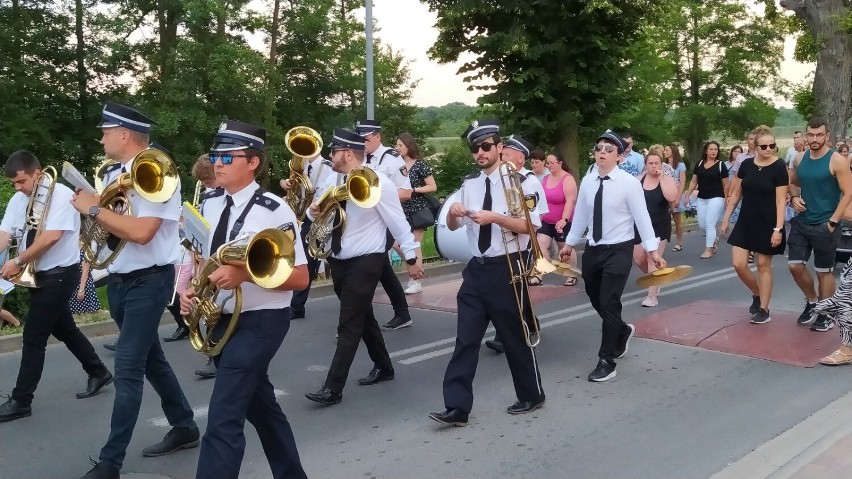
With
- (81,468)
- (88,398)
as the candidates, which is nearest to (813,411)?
(81,468)

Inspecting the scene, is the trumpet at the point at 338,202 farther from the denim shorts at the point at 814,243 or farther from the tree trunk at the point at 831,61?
the tree trunk at the point at 831,61

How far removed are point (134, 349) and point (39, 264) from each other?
1514 millimetres

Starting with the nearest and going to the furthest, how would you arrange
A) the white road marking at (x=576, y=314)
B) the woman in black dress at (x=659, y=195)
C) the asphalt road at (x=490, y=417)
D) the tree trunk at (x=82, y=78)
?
the asphalt road at (x=490, y=417)
the white road marking at (x=576, y=314)
the woman in black dress at (x=659, y=195)
the tree trunk at (x=82, y=78)

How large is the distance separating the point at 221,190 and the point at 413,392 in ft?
8.64

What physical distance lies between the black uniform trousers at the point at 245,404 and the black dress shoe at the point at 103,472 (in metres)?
0.94

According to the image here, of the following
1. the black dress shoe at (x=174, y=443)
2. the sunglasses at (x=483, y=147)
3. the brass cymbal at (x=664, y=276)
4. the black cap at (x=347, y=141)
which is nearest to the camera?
the black dress shoe at (x=174, y=443)

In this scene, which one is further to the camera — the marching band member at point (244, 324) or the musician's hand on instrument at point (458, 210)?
the musician's hand on instrument at point (458, 210)

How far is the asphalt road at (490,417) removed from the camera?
4547 mm

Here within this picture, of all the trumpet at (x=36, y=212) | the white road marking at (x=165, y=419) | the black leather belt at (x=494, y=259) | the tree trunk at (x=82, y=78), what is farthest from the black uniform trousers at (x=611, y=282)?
the tree trunk at (x=82, y=78)

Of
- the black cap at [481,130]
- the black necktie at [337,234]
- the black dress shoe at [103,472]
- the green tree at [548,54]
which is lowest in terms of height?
the black dress shoe at [103,472]

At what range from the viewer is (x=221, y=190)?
12.7 feet

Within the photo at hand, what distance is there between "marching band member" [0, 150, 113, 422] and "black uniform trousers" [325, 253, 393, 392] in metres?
1.79

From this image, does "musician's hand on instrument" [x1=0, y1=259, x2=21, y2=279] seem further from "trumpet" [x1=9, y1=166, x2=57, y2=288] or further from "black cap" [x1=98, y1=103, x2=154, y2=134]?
"black cap" [x1=98, y1=103, x2=154, y2=134]

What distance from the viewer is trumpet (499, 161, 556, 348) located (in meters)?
5.07
